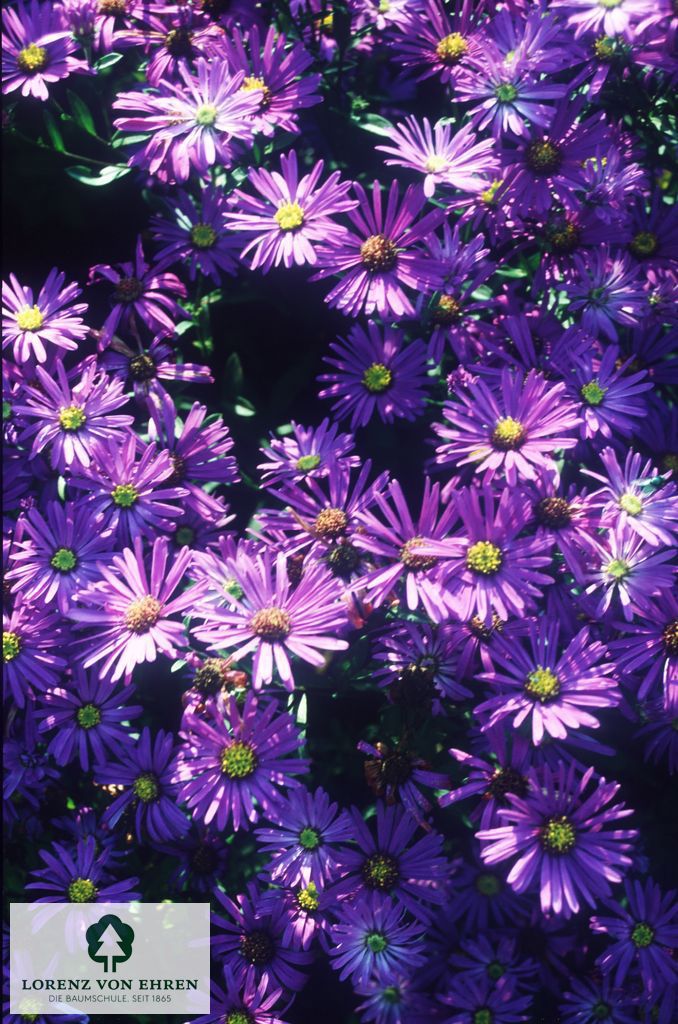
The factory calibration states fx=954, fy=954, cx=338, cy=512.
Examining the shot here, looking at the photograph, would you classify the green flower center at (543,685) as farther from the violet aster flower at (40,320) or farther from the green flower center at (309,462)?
the violet aster flower at (40,320)

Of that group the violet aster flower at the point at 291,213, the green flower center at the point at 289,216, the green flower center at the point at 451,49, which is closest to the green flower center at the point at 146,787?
the violet aster flower at the point at 291,213

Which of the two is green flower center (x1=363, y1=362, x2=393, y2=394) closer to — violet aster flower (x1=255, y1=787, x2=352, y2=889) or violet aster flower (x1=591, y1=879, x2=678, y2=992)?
violet aster flower (x1=255, y1=787, x2=352, y2=889)

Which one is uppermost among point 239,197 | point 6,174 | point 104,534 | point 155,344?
point 6,174

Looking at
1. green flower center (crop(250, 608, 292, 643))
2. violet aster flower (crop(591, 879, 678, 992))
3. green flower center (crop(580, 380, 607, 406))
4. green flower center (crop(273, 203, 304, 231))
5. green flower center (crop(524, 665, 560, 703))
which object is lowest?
violet aster flower (crop(591, 879, 678, 992))

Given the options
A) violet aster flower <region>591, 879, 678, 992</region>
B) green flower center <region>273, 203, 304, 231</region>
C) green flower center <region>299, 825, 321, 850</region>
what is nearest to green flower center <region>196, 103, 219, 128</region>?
green flower center <region>273, 203, 304, 231</region>

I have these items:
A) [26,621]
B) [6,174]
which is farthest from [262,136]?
[26,621]

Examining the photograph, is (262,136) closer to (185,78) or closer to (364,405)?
(185,78)
